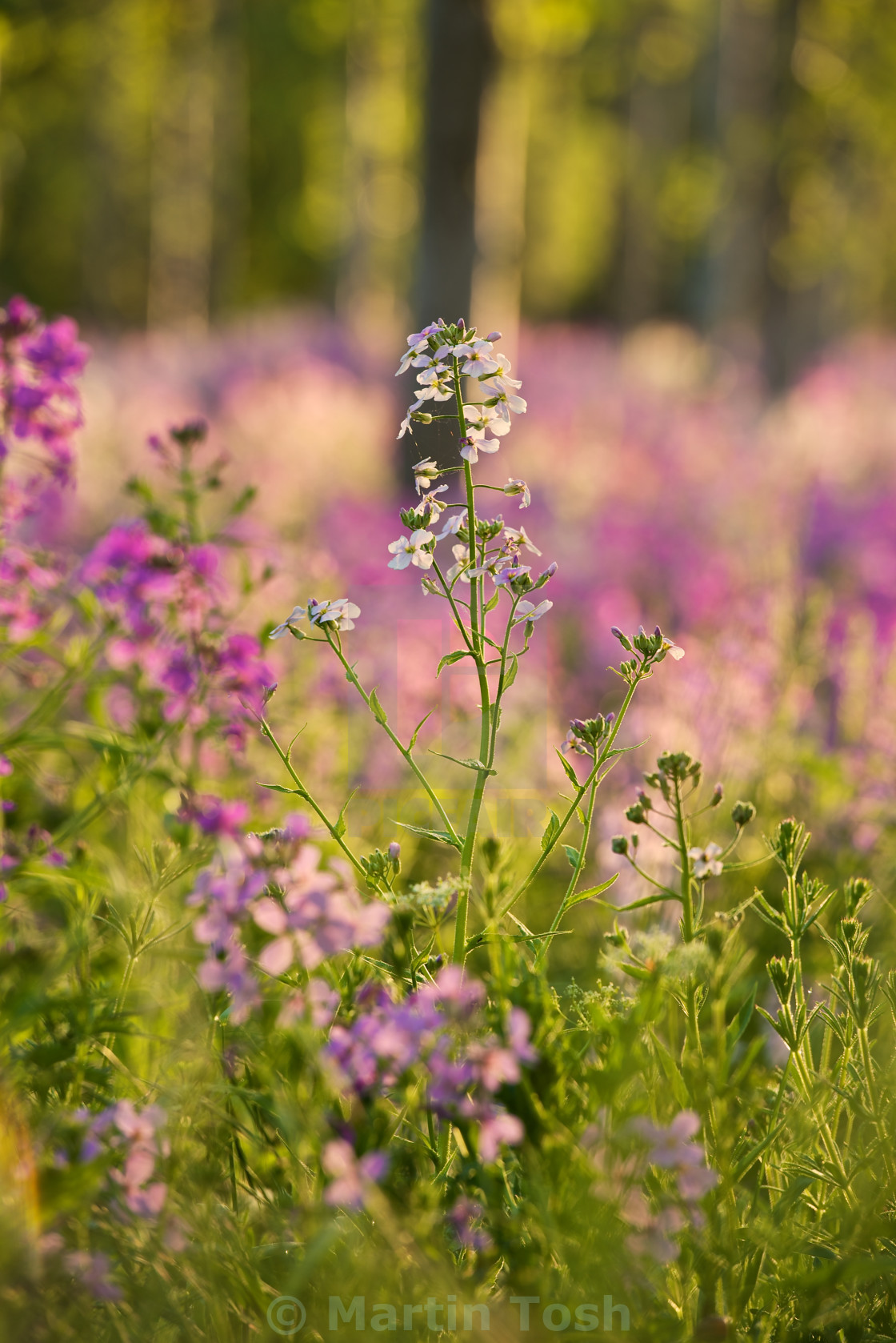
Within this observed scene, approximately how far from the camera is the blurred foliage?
11.7 meters

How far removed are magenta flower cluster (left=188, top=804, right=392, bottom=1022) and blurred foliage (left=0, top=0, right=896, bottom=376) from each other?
3355 millimetres

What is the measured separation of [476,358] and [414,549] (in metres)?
0.25

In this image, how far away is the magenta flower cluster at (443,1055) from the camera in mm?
1096

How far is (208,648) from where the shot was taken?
1.98 m

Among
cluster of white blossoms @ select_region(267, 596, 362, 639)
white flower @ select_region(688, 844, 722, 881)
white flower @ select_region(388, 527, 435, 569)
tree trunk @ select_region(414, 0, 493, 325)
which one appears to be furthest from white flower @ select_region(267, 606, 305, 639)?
tree trunk @ select_region(414, 0, 493, 325)

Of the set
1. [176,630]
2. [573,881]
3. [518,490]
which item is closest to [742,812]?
[573,881]

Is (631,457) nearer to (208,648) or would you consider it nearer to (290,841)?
(208,648)

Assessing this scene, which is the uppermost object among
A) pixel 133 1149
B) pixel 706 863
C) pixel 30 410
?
pixel 30 410

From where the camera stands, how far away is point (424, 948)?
156 centimetres

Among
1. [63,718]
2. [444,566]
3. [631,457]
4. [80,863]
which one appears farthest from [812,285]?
[80,863]

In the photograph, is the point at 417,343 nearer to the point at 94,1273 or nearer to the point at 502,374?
the point at 502,374

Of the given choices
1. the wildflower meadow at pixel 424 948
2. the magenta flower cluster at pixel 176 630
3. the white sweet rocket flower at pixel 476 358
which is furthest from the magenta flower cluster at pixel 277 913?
the magenta flower cluster at pixel 176 630

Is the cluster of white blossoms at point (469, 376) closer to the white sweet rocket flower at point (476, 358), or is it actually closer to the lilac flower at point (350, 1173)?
the white sweet rocket flower at point (476, 358)

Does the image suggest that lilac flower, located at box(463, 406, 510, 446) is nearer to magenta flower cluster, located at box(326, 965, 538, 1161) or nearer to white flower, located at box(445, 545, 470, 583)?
white flower, located at box(445, 545, 470, 583)
